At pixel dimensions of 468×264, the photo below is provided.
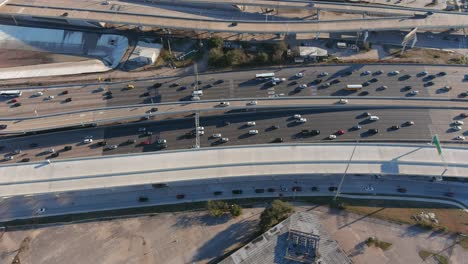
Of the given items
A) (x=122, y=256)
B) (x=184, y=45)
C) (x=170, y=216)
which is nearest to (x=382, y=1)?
(x=184, y=45)

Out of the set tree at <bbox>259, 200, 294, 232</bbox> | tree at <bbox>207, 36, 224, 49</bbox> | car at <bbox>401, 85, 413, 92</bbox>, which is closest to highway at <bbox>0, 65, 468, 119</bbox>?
car at <bbox>401, 85, 413, 92</bbox>

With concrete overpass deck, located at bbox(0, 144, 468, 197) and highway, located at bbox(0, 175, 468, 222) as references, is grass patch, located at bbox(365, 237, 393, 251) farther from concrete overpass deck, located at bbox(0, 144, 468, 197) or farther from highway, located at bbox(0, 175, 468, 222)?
concrete overpass deck, located at bbox(0, 144, 468, 197)

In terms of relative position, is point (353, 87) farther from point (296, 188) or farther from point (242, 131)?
point (296, 188)

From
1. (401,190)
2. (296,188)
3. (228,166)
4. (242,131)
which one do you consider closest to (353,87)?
(401,190)

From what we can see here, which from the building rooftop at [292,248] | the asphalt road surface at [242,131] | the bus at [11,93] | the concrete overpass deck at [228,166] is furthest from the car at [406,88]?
the bus at [11,93]

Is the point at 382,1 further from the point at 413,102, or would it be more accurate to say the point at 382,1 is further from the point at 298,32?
the point at 413,102

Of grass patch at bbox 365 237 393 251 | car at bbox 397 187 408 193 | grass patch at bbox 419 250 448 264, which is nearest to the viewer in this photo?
grass patch at bbox 419 250 448 264

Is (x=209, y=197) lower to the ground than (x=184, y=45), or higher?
lower

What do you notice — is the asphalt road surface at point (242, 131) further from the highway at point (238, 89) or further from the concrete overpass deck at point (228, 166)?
the highway at point (238, 89)
